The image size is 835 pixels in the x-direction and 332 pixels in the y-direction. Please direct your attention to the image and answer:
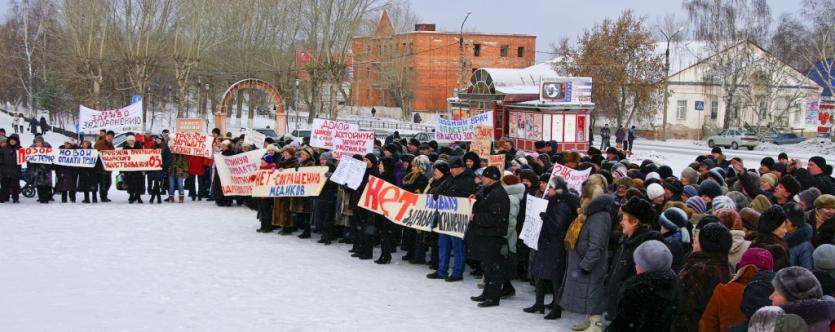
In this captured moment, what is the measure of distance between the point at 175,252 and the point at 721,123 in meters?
60.3

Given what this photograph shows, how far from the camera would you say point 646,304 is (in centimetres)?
552

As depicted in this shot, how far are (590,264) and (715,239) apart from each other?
2384 mm

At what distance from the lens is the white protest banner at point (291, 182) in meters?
14.7

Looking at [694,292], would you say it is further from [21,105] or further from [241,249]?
[21,105]

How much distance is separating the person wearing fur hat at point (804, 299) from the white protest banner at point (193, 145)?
16.2m

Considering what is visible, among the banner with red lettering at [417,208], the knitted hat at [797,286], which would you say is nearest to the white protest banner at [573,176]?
the banner with red lettering at [417,208]

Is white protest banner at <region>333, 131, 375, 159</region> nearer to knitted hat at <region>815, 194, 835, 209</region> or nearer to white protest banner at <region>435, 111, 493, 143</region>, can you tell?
white protest banner at <region>435, 111, 493, 143</region>

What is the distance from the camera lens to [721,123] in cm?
6719

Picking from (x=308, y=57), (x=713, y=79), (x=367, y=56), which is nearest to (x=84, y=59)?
(x=308, y=57)

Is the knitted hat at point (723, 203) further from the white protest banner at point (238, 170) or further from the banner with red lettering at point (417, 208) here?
the white protest banner at point (238, 170)

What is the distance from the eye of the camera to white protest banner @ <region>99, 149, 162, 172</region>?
1911cm

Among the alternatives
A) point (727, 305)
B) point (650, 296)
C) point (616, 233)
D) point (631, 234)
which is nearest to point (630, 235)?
point (631, 234)

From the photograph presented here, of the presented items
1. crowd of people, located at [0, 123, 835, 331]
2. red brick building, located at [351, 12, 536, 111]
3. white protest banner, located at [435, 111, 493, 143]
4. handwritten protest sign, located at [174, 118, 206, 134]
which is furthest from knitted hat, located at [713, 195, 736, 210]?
red brick building, located at [351, 12, 536, 111]

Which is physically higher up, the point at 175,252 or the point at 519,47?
the point at 519,47
